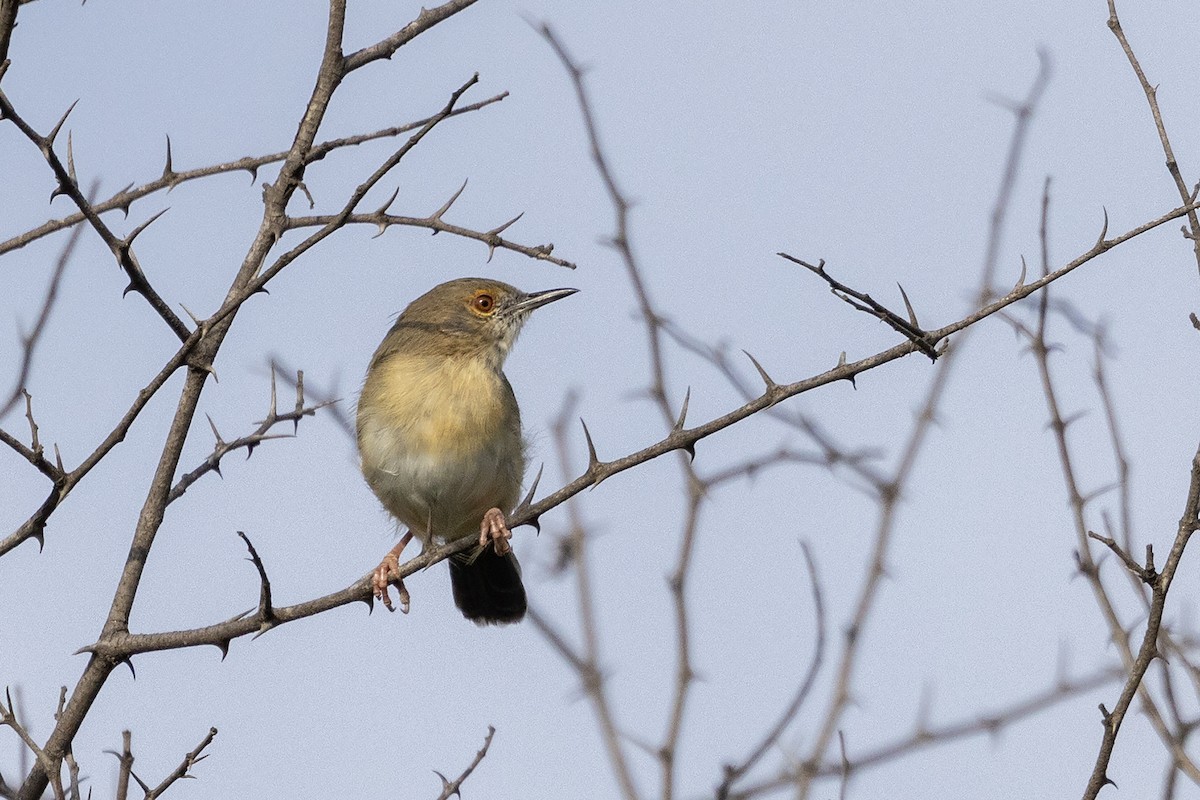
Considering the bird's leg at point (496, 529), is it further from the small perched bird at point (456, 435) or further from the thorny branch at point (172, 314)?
the thorny branch at point (172, 314)

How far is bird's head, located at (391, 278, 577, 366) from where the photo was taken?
6.62 m

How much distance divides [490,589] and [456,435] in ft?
3.86

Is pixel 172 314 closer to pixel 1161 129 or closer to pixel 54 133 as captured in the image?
pixel 54 133

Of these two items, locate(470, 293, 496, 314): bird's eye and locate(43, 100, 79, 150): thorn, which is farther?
locate(470, 293, 496, 314): bird's eye

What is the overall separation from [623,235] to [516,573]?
81.4 inches

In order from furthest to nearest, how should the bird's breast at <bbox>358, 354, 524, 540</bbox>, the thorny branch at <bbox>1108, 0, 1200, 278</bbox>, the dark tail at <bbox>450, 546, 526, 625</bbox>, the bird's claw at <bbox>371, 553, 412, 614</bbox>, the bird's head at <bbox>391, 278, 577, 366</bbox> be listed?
1. the dark tail at <bbox>450, 546, 526, 625</bbox>
2. the bird's head at <bbox>391, 278, 577, 366</bbox>
3. the bird's breast at <bbox>358, 354, 524, 540</bbox>
4. the bird's claw at <bbox>371, 553, 412, 614</bbox>
5. the thorny branch at <bbox>1108, 0, 1200, 278</bbox>

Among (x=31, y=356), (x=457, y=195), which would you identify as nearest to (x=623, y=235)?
(x=457, y=195)

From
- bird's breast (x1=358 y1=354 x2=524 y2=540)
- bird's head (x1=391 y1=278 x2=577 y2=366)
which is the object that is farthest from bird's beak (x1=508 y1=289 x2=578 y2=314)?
bird's breast (x1=358 y1=354 x2=524 y2=540)

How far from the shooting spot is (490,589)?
6.89m

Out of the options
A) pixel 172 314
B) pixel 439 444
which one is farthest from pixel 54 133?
pixel 439 444

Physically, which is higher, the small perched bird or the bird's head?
the bird's head

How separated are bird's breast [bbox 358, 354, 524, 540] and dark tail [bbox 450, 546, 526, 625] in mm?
496

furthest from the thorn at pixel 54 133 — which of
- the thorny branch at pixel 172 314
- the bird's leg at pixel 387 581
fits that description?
the bird's leg at pixel 387 581

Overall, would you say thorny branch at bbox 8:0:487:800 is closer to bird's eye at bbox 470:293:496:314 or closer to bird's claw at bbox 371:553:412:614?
bird's claw at bbox 371:553:412:614
